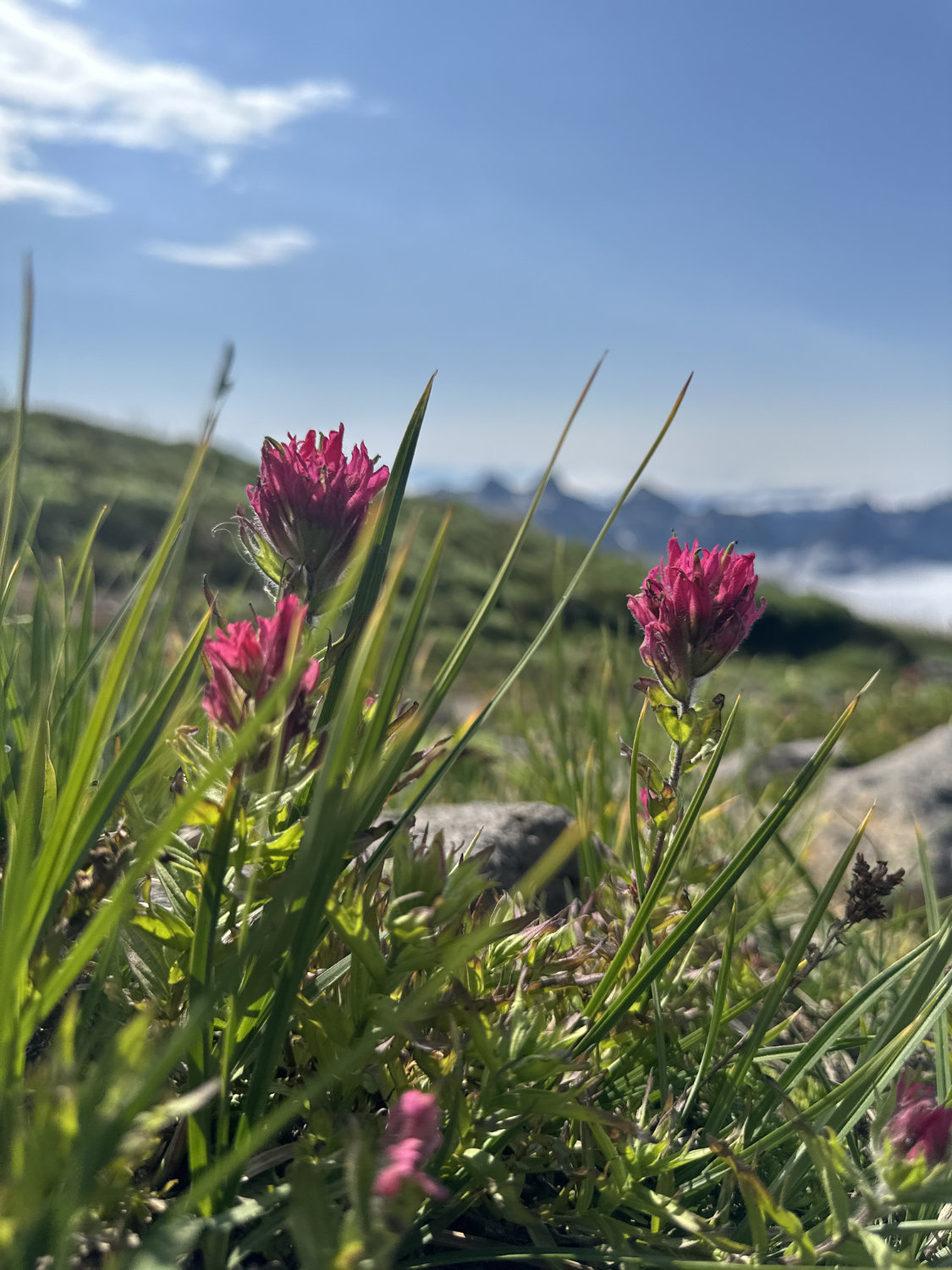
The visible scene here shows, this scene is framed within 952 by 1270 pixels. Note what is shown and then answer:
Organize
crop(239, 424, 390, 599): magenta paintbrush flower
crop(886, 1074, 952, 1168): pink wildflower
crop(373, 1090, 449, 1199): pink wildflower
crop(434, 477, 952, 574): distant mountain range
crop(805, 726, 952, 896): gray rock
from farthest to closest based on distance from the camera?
crop(434, 477, 952, 574): distant mountain range
crop(805, 726, 952, 896): gray rock
crop(239, 424, 390, 599): magenta paintbrush flower
crop(886, 1074, 952, 1168): pink wildflower
crop(373, 1090, 449, 1199): pink wildflower

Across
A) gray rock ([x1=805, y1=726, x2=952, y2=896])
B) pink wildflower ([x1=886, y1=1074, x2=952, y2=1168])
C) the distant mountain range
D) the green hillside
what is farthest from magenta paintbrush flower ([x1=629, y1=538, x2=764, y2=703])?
the distant mountain range

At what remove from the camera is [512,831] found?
180 cm

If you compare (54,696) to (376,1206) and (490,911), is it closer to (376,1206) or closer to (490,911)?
(490,911)

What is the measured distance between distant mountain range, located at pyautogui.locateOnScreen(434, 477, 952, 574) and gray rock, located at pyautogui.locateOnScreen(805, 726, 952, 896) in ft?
532

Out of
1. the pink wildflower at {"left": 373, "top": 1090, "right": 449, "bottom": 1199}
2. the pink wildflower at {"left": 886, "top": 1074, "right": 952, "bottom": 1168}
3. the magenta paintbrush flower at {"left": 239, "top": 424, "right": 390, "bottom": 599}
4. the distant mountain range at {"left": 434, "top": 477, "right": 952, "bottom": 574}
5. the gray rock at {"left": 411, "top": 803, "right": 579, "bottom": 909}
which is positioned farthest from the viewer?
the distant mountain range at {"left": 434, "top": 477, "right": 952, "bottom": 574}

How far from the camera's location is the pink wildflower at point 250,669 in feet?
2.54

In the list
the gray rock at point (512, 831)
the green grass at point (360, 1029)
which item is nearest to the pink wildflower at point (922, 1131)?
the green grass at point (360, 1029)

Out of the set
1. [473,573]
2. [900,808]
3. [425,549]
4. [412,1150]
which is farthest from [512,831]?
[473,573]

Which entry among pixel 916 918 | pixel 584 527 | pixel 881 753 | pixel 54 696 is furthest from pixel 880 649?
pixel 584 527

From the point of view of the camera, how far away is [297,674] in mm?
648

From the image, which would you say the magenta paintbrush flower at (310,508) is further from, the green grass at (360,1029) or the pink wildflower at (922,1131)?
the pink wildflower at (922,1131)

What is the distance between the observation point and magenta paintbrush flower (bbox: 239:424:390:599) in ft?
3.16

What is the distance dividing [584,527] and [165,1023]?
16744cm

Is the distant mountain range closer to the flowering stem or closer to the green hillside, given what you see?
the green hillside
